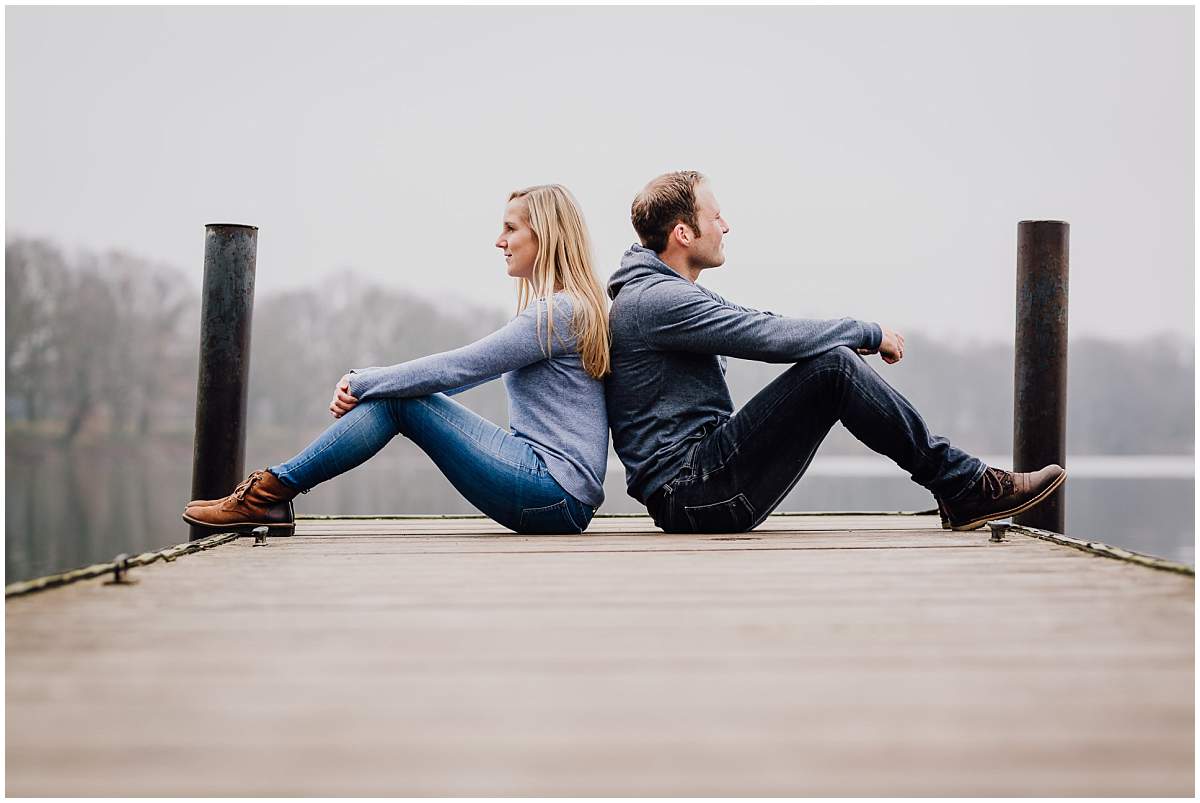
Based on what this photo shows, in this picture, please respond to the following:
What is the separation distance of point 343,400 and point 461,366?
1.04ft

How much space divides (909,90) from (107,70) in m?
42.6

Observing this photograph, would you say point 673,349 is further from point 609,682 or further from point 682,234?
point 609,682

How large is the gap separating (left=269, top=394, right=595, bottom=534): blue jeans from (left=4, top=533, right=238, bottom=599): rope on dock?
0.29m

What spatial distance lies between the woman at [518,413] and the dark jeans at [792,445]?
10.1 inches

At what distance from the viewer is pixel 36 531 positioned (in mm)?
18234

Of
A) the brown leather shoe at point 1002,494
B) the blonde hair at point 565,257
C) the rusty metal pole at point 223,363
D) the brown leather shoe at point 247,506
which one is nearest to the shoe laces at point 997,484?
the brown leather shoe at point 1002,494

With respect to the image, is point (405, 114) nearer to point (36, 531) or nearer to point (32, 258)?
point (32, 258)

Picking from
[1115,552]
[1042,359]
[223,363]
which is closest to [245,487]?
[223,363]

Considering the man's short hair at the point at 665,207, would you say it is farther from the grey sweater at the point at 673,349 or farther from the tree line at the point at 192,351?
the tree line at the point at 192,351

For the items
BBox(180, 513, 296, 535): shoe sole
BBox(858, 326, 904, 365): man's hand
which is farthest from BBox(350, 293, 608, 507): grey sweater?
BBox(858, 326, 904, 365): man's hand

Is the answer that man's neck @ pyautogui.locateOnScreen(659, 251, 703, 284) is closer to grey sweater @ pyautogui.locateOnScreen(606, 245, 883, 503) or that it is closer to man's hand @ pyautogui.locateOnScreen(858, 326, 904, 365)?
grey sweater @ pyautogui.locateOnScreen(606, 245, 883, 503)

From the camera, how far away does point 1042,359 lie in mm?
3818

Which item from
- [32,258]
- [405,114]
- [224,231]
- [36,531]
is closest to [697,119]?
[405,114]

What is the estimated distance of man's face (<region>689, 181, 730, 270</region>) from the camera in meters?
3.20
